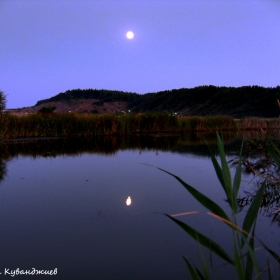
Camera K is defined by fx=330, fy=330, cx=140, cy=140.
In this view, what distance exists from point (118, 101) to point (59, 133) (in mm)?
50843

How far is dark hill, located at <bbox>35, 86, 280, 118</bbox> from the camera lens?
39625 mm

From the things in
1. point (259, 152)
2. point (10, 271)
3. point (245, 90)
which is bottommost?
point (10, 271)

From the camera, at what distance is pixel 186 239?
2766 millimetres

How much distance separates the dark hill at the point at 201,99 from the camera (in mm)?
39625

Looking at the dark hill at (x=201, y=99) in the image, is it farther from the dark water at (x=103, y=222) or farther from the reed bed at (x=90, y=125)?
the dark water at (x=103, y=222)

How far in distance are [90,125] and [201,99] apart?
3939 centimetres

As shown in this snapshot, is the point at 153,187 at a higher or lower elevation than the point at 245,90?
lower

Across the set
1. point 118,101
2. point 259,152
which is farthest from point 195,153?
point 118,101

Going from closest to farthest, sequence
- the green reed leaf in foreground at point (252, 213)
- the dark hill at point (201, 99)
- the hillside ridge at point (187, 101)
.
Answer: the green reed leaf in foreground at point (252, 213) < the dark hill at point (201, 99) < the hillside ridge at point (187, 101)

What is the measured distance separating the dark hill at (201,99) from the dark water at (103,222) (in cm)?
2720

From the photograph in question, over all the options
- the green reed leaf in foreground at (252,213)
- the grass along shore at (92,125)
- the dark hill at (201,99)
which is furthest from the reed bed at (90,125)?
the dark hill at (201,99)

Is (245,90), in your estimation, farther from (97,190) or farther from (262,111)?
(97,190)

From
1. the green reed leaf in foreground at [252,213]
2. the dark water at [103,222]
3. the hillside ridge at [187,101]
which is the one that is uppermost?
the hillside ridge at [187,101]

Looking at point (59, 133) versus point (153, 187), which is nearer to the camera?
point (153, 187)
